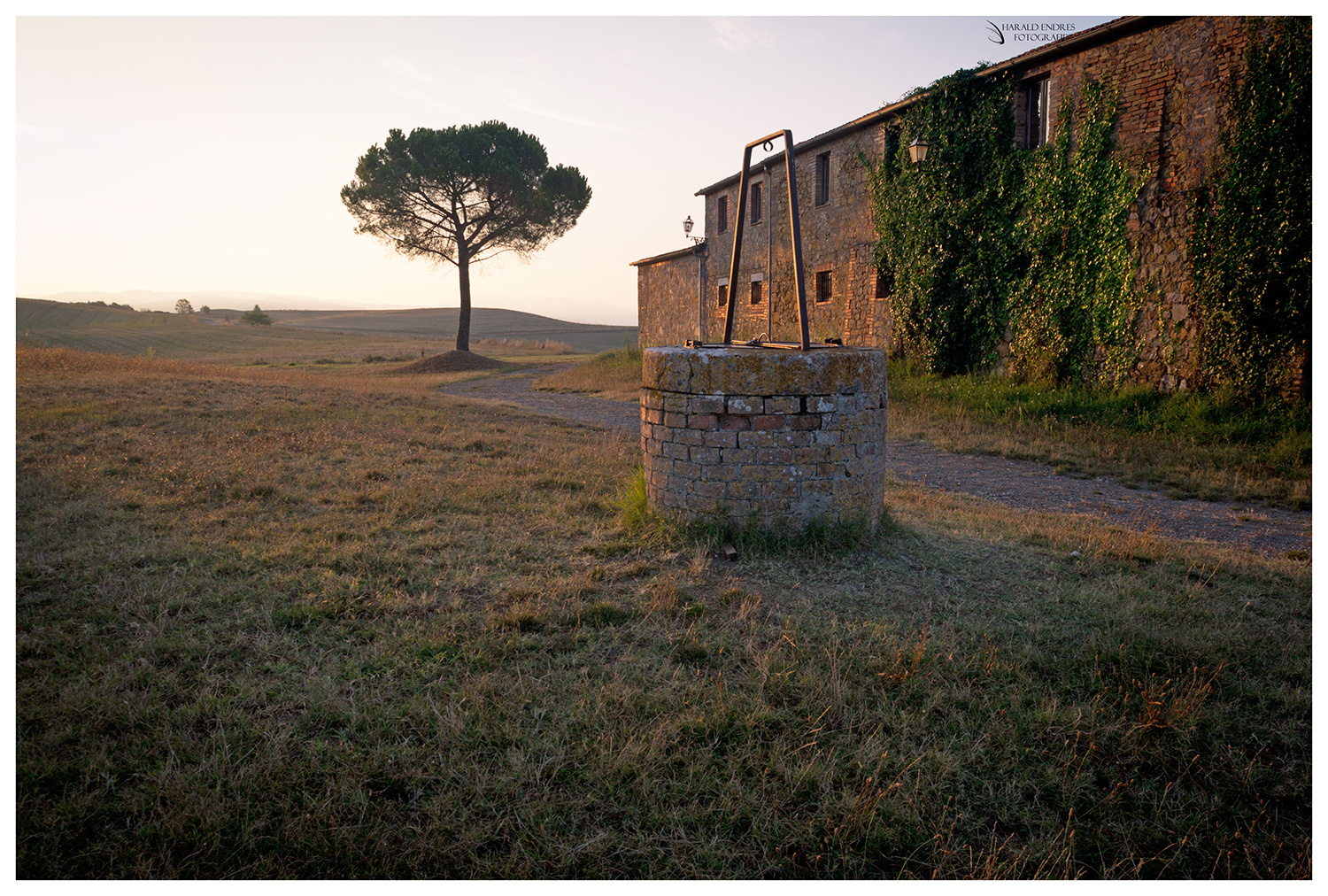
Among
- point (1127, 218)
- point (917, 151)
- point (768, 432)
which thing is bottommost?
point (768, 432)

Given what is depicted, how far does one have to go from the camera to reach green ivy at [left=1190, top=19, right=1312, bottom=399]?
28.0ft

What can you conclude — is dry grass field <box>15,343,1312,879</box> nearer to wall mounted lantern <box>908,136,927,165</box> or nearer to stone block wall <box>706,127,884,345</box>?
wall mounted lantern <box>908,136,927,165</box>

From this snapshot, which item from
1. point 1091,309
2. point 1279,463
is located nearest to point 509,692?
point 1279,463

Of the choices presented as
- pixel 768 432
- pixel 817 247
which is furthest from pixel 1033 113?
pixel 768 432

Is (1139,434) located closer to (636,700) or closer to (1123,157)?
(1123,157)

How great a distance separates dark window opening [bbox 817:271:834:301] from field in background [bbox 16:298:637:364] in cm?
659

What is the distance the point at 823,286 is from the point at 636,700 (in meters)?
16.3

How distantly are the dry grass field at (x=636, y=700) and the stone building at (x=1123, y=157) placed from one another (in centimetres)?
207

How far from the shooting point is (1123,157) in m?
10.5

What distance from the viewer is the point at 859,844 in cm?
210

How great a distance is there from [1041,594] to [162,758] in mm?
4164

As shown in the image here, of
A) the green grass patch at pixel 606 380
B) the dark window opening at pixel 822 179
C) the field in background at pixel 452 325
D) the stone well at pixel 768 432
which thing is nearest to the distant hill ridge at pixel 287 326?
the field in background at pixel 452 325

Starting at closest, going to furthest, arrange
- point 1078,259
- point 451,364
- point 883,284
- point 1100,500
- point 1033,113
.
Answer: point 1100,500
point 1078,259
point 1033,113
point 883,284
point 451,364

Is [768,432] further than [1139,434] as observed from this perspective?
No
